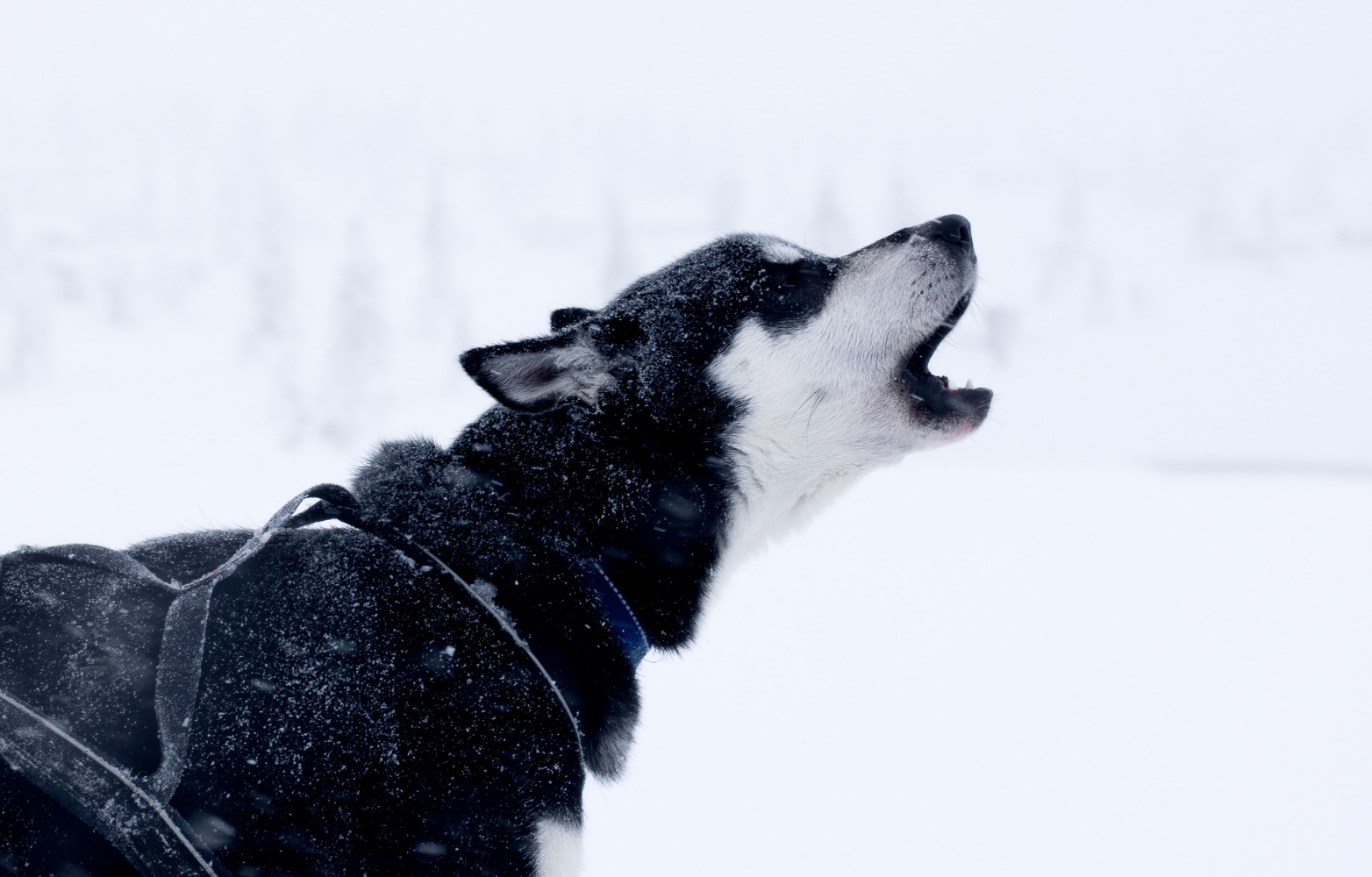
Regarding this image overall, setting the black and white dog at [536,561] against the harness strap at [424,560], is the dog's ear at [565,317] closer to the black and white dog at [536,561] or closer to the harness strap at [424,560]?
the black and white dog at [536,561]

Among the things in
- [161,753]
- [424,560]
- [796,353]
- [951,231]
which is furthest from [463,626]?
[951,231]

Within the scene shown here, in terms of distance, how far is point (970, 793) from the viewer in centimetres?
352

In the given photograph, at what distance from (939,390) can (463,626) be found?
1.43 m

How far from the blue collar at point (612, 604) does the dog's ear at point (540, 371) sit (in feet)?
1.23

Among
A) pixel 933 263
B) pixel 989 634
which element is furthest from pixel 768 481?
pixel 989 634

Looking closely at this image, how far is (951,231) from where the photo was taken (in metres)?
2.43

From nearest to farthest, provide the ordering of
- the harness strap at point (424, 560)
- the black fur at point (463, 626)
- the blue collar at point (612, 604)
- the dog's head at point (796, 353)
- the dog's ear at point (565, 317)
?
1. the black fur at point (463, 626)
2. the harness strap at point (424, 560)
3. the blue collar at point (612, 604)
4. the dog's head at point (796, 353)
5. the dog's ear at point (565, 317)

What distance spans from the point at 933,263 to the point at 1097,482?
28.2 ft

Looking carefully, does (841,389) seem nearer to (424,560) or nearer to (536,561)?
(536,561)

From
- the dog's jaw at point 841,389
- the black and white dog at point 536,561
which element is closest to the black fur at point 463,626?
the black and white dog at point 536,561

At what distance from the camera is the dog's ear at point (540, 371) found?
5.89 feet

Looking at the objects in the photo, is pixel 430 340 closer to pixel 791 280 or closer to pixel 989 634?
pixel 989 634

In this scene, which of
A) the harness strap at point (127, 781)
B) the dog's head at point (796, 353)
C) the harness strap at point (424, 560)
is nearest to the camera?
the harness strap at point (127, 781)

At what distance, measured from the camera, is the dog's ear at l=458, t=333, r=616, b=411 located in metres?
1.80
